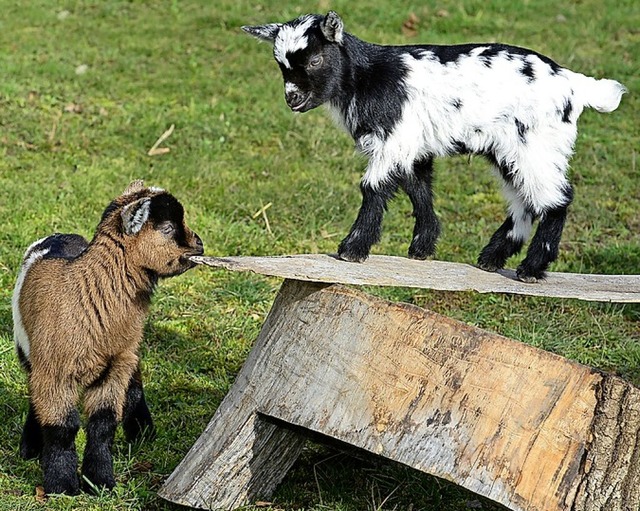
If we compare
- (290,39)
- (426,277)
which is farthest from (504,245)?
(290,39)

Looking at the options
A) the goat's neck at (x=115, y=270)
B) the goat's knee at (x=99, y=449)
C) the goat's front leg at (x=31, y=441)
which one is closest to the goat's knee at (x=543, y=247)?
the goat's neck at (x=115, y=270)

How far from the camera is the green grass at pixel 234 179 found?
565 centimetres

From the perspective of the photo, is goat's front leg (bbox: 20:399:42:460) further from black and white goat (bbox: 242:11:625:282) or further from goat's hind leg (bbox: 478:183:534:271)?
goat's hind leg (bbox: 478:183:534:271)

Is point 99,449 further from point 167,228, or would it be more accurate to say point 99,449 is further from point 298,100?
point 298,100

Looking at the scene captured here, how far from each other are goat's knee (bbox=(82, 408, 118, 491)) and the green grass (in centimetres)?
11

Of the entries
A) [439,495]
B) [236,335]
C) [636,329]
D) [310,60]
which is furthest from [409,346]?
[636,329]

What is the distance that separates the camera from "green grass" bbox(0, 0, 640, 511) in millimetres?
5648

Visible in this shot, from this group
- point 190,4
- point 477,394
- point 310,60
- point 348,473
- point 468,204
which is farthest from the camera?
point 190,4

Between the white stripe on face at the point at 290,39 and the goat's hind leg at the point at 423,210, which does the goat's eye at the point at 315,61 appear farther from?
the goat's hind leg at the point at 423,210

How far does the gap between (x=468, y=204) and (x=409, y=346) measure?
4908 millimetres

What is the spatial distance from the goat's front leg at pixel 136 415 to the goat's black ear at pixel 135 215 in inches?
36.7

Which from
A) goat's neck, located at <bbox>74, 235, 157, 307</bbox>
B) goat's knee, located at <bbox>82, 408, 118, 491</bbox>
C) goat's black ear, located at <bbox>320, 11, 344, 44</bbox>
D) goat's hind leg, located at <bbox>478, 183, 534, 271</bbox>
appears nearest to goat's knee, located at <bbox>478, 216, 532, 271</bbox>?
goat's hind leg, located at <bbox>478, 183, 534, 271</bbox>

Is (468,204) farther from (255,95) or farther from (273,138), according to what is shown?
(255,95)

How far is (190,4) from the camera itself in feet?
43.5
